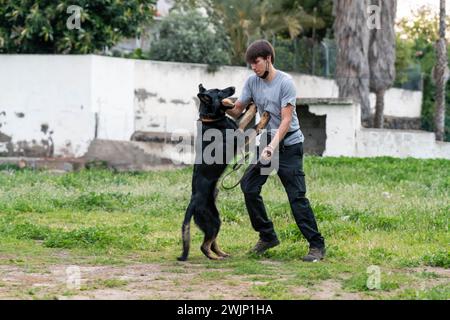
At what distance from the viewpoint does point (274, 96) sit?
27.4 ft

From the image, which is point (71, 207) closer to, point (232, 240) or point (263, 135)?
point (232, 240)

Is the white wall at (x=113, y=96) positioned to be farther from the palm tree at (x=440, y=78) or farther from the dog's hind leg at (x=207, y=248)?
the palm tree at (x=440, y=78)

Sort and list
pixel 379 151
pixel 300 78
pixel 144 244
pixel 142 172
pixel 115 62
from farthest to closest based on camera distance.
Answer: pixel 300 78, pixel 379 151, pixel 115 62, pixel 142 172, pixel 144 244

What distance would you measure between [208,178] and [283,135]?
81 cm

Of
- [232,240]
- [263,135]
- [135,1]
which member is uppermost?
[135,1]

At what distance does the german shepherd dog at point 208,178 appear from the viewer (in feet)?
26.9

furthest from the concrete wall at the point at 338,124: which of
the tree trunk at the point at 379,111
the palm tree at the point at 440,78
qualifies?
the palm tree at the point at 440,78

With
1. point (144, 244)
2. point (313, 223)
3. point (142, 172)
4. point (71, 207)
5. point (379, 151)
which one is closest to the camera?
point (313, 223)

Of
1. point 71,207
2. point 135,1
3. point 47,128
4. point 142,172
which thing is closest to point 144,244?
point 71,207

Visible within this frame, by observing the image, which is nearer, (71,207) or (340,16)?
(71,207)

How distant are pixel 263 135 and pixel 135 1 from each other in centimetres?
1086

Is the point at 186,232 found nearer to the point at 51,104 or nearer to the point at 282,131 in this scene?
the point at 282,131

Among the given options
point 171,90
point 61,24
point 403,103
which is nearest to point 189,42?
point 171,90

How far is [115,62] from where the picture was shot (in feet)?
60.7
